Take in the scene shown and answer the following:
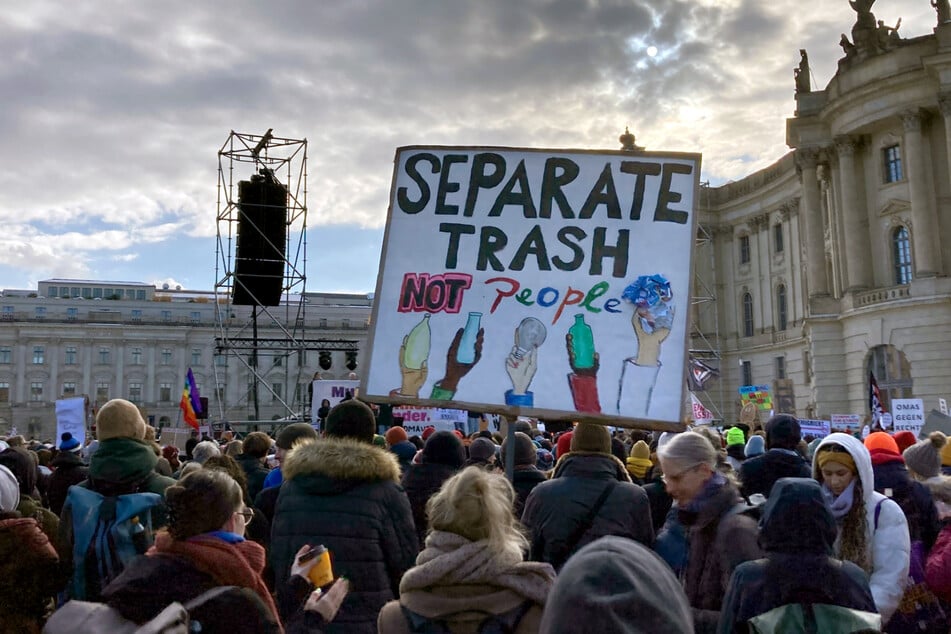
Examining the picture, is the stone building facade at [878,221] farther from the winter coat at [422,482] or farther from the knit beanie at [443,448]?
the winter coat at [422,482]

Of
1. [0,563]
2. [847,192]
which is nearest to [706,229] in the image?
[847,192]

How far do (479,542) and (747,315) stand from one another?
5468 cm

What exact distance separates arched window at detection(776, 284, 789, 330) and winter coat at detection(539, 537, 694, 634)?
52.4 metres

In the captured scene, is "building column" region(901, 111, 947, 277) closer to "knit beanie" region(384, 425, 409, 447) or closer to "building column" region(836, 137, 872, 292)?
"building column" region(836, 137, 872, 292)

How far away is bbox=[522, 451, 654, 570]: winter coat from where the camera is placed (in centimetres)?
498

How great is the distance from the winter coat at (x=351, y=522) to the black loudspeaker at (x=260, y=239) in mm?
21086

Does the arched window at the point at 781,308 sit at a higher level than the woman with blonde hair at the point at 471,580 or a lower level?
higher

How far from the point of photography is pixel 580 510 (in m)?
5.02

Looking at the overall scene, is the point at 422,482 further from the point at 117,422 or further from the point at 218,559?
the point at 218,559

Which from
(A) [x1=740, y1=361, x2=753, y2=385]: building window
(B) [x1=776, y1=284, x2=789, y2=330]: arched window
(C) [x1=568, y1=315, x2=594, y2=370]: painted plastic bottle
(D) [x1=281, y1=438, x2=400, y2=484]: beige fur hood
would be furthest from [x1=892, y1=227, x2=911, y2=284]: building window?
(D) [x1=281, y1=438, x2=400, y2=484]: beige fur hood

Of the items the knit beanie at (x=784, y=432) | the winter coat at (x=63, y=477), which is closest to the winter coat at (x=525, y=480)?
the knit beanie at (x=784, y=432)

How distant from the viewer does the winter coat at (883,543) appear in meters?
4.44

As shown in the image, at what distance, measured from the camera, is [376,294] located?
597 centimetres

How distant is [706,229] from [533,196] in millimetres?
53851
